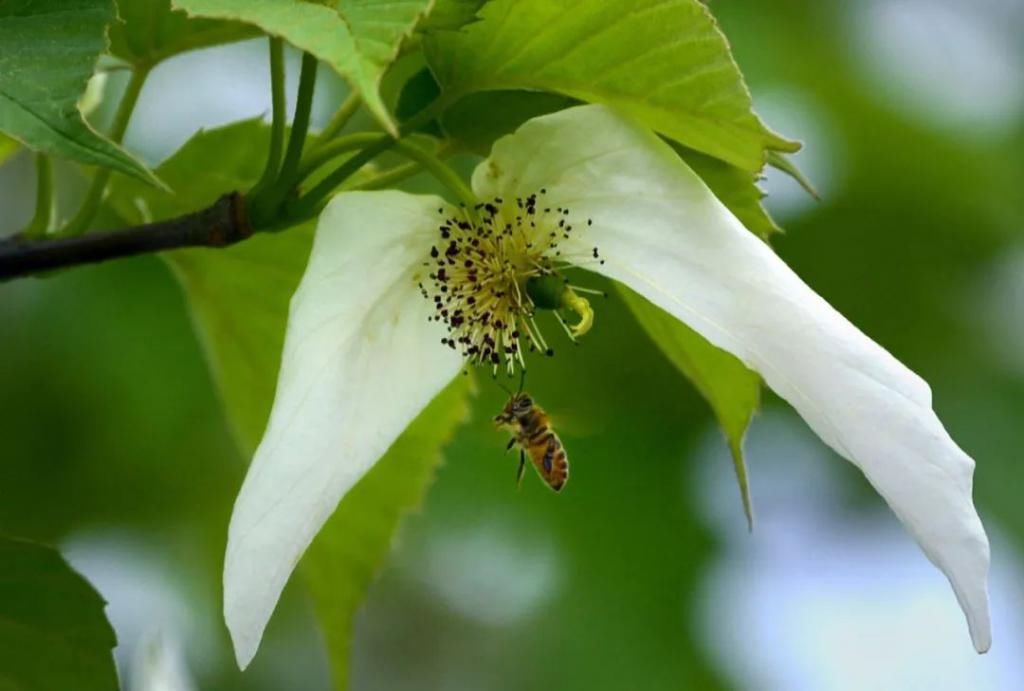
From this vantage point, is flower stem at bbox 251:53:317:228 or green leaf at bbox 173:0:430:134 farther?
flower stem at bbox 251:53:317:228

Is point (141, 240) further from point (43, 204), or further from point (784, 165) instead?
point (784, 165)

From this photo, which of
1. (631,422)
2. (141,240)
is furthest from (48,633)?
(631,422)

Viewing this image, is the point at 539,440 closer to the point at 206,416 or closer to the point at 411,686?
the point at 206,416

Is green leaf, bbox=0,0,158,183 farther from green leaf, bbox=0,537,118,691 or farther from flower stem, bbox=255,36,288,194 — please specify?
green leaf, bbox=0,537,118,691

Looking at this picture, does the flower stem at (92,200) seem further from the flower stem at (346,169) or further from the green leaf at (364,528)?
the green leaf at (364,528)

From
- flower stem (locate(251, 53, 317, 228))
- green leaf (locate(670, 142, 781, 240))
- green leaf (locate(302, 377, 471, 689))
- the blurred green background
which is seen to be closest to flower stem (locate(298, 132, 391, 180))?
flower stem (locate(251, 53, 317, 228))

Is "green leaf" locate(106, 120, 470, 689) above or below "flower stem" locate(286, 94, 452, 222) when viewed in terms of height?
below

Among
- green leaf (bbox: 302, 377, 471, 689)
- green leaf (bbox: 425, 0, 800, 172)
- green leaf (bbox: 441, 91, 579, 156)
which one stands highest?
green leaf (bbox: 425, 0, 800, 172)
